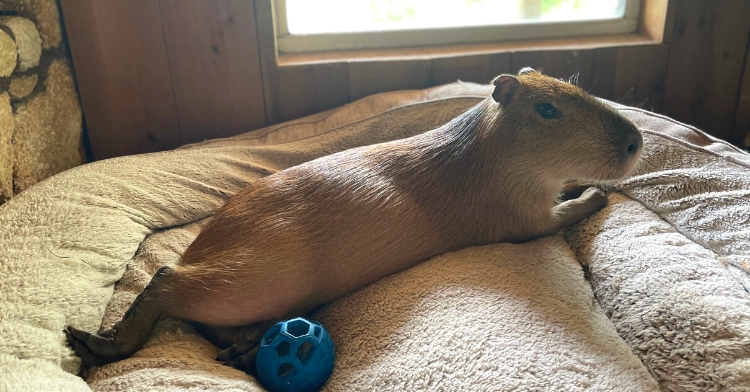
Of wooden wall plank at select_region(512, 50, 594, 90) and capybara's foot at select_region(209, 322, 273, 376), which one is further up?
wooden wall plank at select_region(512, 50, 594, 90)

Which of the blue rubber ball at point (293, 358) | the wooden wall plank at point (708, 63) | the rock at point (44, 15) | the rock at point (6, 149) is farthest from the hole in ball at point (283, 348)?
the wooden wall plank at point (708, 63)

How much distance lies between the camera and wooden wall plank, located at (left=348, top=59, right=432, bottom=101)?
87.4 inches

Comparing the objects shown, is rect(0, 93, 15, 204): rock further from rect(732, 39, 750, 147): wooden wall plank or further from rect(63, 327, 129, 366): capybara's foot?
rect(732, 39, 750, 147): wooden wall plank

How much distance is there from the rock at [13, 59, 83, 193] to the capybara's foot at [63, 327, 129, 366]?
0.81 metres

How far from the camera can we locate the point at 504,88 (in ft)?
4.51

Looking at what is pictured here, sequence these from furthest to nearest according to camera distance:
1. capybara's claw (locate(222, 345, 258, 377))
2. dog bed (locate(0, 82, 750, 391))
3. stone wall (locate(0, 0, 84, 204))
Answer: stone wall (locate(0, 0, 84, 204)), capybara's claw (locate(222, 345, 258, 377)), dog bed (locate(0, 82, 750, 391))

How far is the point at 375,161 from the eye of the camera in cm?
144

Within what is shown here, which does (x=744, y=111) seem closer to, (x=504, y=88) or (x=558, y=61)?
(x=558, y=61)

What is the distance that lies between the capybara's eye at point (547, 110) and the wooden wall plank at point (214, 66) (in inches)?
47.4

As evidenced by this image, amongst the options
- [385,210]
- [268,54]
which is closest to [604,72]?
[268,54]

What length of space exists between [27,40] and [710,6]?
2588 mm

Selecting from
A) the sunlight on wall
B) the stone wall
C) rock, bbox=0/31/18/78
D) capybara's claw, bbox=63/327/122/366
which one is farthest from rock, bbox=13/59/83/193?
the sunlight on wall

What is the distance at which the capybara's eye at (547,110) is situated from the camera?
4.46 ft

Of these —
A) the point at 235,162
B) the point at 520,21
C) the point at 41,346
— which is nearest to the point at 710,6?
the point at 520,21
